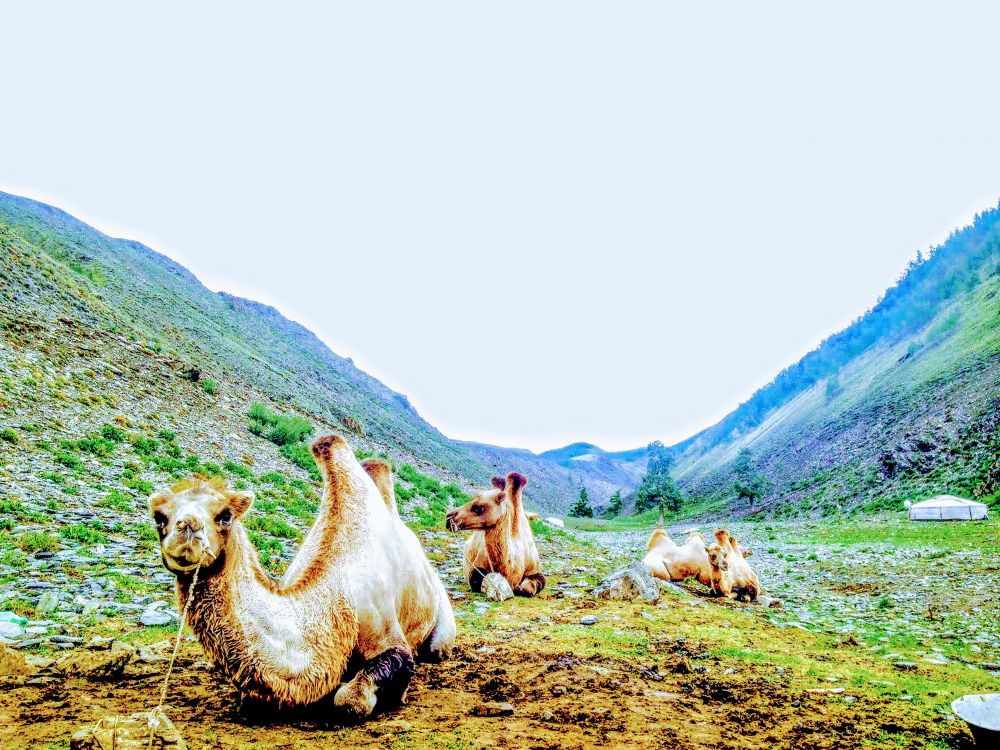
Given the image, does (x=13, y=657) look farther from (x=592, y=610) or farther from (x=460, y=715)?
(x=592, y=610)

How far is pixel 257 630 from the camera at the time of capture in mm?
3057

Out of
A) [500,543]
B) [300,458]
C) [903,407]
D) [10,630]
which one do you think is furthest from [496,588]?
[903,407]

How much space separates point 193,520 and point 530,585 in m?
8.32

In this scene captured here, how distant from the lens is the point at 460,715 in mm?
3832

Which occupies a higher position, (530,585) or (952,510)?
(530,585)

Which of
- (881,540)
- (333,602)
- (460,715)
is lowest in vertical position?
(881,540)

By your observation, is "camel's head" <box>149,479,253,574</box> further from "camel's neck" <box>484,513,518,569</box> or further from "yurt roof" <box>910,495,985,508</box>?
"yurt roof" <box>910,495,985,508</box>

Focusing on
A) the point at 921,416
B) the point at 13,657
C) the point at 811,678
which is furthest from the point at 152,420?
the point at 921,416

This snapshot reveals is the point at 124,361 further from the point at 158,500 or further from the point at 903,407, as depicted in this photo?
the point at 903,407

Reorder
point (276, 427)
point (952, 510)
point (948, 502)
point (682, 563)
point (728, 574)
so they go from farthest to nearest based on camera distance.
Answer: point (948, 502), point (952, 510), point (276, 427), point (682, 563), point (728, 574)

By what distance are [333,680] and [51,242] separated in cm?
4940

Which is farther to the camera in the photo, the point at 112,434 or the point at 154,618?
the point at 112,434

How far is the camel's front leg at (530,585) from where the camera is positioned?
1006 centimetres

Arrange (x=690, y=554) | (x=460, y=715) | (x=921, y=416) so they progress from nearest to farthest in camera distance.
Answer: (x=460, y=715) → (x=690, y=554) → (x=921, y=416)
